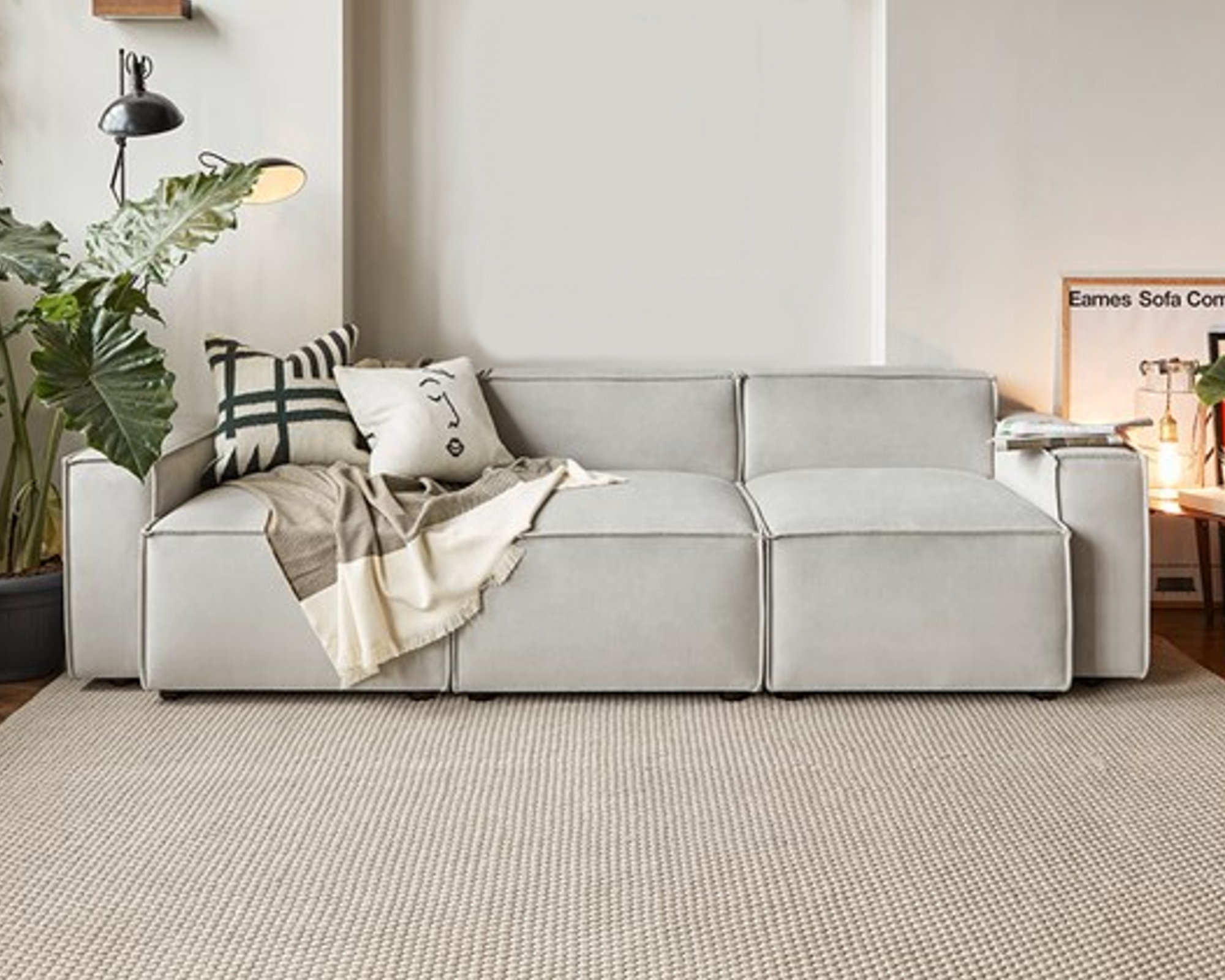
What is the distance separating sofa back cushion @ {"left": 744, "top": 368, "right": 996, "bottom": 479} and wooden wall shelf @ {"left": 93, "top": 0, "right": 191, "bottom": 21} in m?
1.84

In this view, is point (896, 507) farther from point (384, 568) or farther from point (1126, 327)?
point (1126, 327)

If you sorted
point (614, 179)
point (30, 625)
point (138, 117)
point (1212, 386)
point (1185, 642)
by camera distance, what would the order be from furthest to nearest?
point (614, 179) → point (1185, 642) → point (1212, 386) → point (138, 117) → point (30, 625)

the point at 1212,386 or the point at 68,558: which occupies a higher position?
the point at 1212,386

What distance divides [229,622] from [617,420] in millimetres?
1177

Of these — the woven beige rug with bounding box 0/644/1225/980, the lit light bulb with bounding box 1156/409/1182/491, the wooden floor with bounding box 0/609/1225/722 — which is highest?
the lit light bulb with bounding box 1156/409/1182/491

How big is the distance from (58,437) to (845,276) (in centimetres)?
224

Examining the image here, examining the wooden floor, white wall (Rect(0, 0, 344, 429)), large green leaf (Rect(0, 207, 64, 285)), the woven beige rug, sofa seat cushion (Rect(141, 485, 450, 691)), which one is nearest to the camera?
the woven beige rug

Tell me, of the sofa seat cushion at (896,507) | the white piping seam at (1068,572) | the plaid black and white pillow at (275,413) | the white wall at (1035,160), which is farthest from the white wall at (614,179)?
the white piping seam at (1068,572)

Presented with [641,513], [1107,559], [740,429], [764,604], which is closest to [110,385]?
[641,513]

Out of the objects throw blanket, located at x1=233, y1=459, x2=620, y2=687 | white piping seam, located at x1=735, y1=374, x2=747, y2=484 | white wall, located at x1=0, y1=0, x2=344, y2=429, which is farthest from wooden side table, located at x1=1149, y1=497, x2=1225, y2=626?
white wall, located at x1=0, y1=0, x2=344, y2=429

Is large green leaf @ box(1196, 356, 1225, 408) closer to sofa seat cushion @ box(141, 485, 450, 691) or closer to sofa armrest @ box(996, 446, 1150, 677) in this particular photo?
sofa armrest @ box(996, 446, 1150, 677)

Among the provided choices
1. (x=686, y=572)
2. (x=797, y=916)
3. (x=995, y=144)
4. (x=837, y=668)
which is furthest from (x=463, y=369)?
(x=797, y=916)

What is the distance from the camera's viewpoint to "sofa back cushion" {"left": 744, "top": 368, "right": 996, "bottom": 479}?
3.59 m

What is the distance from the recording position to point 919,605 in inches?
115
